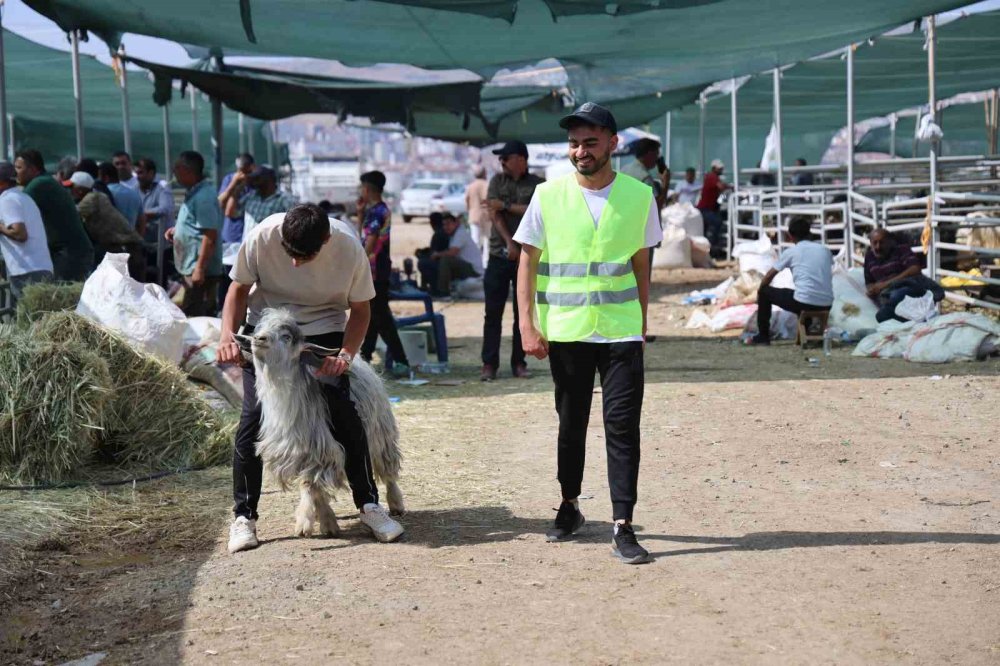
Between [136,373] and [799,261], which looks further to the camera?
[799,261]

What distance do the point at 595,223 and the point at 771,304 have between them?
302 inches

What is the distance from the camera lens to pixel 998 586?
179 inches

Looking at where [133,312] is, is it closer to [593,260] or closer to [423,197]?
[593,260]

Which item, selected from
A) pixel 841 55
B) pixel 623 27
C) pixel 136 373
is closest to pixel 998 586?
pixel 136 373

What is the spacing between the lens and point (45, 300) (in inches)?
328

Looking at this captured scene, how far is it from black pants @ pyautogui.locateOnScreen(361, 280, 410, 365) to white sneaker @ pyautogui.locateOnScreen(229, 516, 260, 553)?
459cm

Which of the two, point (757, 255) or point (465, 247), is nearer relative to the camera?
point (757, 255)

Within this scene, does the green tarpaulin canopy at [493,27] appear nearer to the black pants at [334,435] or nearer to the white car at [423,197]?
the black pants at [334,435]

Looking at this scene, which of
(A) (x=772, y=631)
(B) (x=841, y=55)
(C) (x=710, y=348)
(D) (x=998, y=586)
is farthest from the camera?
(B) (x=841, y=55)

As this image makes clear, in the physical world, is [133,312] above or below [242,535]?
above

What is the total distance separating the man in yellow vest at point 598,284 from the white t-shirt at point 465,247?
522 inches

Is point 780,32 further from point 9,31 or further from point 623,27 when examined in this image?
point 9,31

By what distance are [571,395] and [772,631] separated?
1.52 meters

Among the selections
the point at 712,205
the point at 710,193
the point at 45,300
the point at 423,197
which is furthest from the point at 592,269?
the point at 423,197
